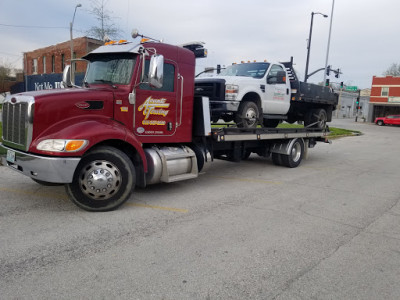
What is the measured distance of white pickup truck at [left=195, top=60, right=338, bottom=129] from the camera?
7457 mm

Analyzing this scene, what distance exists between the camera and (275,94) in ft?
28.7

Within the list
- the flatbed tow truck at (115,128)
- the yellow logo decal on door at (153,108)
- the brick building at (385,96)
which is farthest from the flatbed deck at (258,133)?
the brick building at (385,96)

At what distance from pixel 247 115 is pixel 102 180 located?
428 cm

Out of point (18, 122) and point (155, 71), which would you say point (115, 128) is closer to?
point (155, 71)

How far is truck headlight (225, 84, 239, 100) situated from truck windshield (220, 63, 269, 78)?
120 cm

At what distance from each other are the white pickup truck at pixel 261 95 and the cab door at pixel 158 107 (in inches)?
68.8

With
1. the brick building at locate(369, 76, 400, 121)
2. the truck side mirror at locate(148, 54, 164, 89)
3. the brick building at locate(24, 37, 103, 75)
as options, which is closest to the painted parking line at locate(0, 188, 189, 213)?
the truck side mirror at locate(148, 54, 164, 89)

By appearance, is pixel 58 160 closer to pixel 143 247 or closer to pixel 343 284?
pixel 143 247

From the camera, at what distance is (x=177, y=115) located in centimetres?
601

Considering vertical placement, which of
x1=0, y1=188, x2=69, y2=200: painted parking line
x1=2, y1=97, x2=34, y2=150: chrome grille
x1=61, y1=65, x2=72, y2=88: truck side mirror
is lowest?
x1=0, y1=188, x2=69, y2=200: painted parking line

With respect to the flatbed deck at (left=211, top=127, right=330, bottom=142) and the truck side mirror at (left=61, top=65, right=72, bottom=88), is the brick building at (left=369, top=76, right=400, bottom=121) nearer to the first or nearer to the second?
the flatbed deck at (left=211, top=127, right=330, bottom=142)

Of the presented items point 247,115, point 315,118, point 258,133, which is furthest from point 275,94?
point 315,118

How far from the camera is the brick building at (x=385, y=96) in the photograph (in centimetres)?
5003

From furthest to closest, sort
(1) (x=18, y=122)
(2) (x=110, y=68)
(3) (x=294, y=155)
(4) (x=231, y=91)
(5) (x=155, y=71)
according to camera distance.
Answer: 1. (3) (x=294, y=155)
2. (4) (x=231, y=91)
3. (2) (x=110, y=68)
4. (5) (x=155, y=71)
5. (1) (x=18, y=122)
